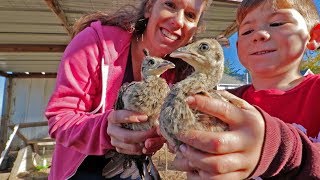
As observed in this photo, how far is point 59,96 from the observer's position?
203cm

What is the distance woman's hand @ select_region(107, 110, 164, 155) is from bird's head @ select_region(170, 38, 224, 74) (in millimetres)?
322

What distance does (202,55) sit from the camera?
1.45 m

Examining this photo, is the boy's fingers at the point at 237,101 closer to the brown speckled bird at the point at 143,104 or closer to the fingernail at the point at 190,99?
the fingernail at the point at 190,99

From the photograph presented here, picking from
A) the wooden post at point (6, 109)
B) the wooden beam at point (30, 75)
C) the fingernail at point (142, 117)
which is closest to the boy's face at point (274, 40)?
the fingernail at point (142, 117)

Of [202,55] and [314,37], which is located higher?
[314,37]

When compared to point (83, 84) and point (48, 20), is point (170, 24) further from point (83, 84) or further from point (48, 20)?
point (48, 20)

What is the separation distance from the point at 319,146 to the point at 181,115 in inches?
20.5

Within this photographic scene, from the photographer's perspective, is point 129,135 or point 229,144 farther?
point 129,135

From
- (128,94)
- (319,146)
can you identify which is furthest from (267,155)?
(128,94)

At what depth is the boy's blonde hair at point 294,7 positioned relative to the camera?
1931 mm

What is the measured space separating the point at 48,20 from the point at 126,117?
4.32 m

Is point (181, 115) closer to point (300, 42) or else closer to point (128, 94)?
point (128, 94)

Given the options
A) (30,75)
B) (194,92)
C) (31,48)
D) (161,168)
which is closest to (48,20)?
(31,48)

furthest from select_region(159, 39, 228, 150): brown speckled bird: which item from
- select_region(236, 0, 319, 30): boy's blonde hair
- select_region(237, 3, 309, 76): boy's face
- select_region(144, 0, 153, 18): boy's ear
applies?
select_region(144, 0, 153, 18): boy's ear
